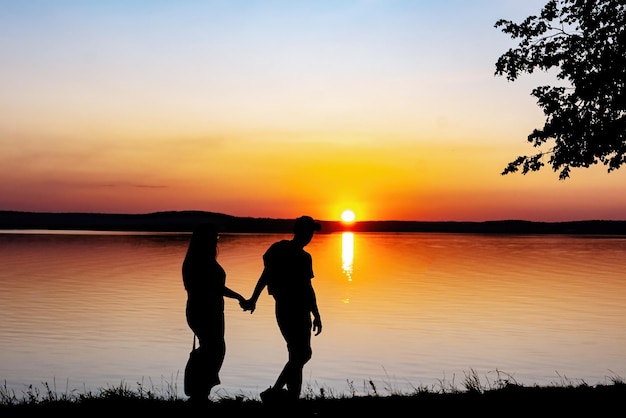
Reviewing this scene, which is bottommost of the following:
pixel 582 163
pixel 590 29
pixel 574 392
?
pixel 574 392

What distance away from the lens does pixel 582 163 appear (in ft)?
54.9

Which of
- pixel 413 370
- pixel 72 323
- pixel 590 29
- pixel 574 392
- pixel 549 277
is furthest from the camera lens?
pixel 549 277

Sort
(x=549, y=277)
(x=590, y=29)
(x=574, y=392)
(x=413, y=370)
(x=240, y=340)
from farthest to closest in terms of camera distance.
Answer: (x=549, y=277) < (x=240, y=340) < (x=413, y=370) < (x=590, y=29) < (x=574, y=392)

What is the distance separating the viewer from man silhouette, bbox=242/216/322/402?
35.9 feet

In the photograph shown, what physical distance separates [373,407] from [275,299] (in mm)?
2042

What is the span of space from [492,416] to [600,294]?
37.8m

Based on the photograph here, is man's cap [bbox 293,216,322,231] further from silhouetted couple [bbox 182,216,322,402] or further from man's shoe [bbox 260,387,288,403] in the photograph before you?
man's shoe [bbox 260,387,288,403]

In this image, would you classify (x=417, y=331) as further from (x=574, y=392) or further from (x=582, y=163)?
(x=574, y=392)

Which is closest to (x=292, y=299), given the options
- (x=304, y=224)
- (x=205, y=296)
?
(x=304, y=224)

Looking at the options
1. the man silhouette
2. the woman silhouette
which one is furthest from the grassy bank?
the woman silhouette

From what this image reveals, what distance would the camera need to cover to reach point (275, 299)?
1071 cm

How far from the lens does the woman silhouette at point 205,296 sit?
422 inches

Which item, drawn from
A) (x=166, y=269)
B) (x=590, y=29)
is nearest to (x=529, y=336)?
(x=590, y=29)

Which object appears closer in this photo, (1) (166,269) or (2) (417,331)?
(2) (417,331)
